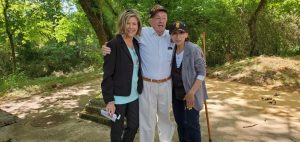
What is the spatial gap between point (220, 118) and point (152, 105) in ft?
7.77

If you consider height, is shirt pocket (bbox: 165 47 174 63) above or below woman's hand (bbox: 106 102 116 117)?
above

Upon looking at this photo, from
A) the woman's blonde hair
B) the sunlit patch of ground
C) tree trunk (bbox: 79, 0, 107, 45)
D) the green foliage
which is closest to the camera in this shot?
the woman's blonde hair

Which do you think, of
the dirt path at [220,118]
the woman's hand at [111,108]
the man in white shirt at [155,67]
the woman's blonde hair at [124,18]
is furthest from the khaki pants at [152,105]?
the dirt path at [220,118]

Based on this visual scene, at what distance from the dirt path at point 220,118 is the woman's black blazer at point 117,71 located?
1.84 metres

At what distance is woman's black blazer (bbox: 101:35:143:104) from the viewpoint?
3170mm

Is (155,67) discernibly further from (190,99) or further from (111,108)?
(111,108)

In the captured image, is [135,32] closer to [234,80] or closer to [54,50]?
[234,80]

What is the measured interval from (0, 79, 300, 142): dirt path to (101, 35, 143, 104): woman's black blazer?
184 centimetres

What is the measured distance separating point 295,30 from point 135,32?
9432 mm

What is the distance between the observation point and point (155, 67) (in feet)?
11.2

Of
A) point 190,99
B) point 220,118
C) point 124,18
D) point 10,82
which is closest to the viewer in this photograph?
point 124,18

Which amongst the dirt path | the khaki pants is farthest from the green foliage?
the khaki pants

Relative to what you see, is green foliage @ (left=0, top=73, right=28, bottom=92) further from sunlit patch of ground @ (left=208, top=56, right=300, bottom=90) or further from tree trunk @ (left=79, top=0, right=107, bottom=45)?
sunlit patch of ground @ (left=208, top=56, right=300, bottom=90)

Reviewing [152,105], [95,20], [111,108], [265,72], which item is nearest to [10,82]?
[95,20]
